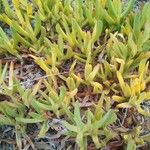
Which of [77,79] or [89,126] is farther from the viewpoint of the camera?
[77,79]

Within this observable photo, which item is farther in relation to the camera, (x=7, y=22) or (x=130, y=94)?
(x=7, y=22)

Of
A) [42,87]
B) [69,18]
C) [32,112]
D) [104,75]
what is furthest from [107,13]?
[32,112]

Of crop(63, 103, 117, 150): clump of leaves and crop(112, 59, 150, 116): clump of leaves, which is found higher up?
crop(112, 59, 150, 116): clump of leaves

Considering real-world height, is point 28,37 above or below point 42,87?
above

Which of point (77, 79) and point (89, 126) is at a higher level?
point (77, 79)

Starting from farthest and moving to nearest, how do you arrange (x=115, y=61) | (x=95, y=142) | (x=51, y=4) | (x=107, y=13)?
(x=51, y=4), (x=107, y=13), (x=115, y=61), (x=95, y=142)

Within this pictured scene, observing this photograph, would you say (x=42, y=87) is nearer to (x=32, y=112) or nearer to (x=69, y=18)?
(x=32, y=112)

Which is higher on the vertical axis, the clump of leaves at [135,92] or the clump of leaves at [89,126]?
the clump of leaves at [135,92]

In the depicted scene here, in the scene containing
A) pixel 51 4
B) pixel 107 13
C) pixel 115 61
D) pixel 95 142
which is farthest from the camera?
pixel 51 4
